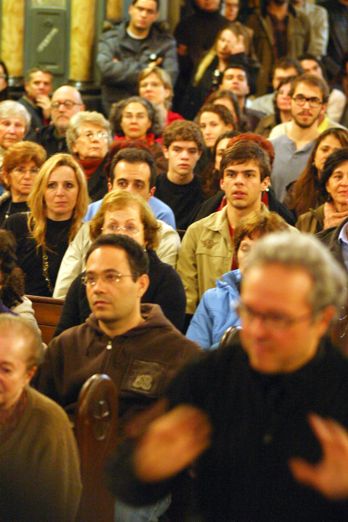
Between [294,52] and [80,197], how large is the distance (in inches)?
191

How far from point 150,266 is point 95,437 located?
1.55m

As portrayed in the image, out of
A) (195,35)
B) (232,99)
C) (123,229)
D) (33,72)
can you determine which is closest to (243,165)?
(123,229)

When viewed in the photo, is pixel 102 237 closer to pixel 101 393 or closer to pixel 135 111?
pixel 101 393

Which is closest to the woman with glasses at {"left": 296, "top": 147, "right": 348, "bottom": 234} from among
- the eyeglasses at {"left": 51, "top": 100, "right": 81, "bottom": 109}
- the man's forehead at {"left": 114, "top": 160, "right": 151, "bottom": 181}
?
the man's forehead at {"left": 114, "top": 160, "right": 151, "bottom": 181}

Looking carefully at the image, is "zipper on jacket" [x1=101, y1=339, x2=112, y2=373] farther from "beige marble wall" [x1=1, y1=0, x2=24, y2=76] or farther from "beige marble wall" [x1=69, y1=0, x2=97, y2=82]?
"beige marble wall" [x1=1, y1=0, x2=24, y2=76]

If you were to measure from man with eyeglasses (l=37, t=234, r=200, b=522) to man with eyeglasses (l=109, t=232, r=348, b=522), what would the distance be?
1.54m

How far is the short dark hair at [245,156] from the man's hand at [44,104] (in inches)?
135

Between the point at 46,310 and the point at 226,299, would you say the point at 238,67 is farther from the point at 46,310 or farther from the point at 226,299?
the point at 226,299

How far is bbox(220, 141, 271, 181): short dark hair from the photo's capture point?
5.79 meters

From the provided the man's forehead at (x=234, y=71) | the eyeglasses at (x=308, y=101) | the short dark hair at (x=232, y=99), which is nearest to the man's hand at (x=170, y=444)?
the eyeglasses at (x=308, y=101)

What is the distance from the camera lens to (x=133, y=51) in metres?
9.43

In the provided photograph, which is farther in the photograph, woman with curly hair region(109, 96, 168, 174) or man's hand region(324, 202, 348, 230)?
woman with curly hair region(109, 96, 168, 174)

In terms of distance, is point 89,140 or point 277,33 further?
point 277,33

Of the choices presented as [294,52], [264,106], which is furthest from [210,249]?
[294,52]
